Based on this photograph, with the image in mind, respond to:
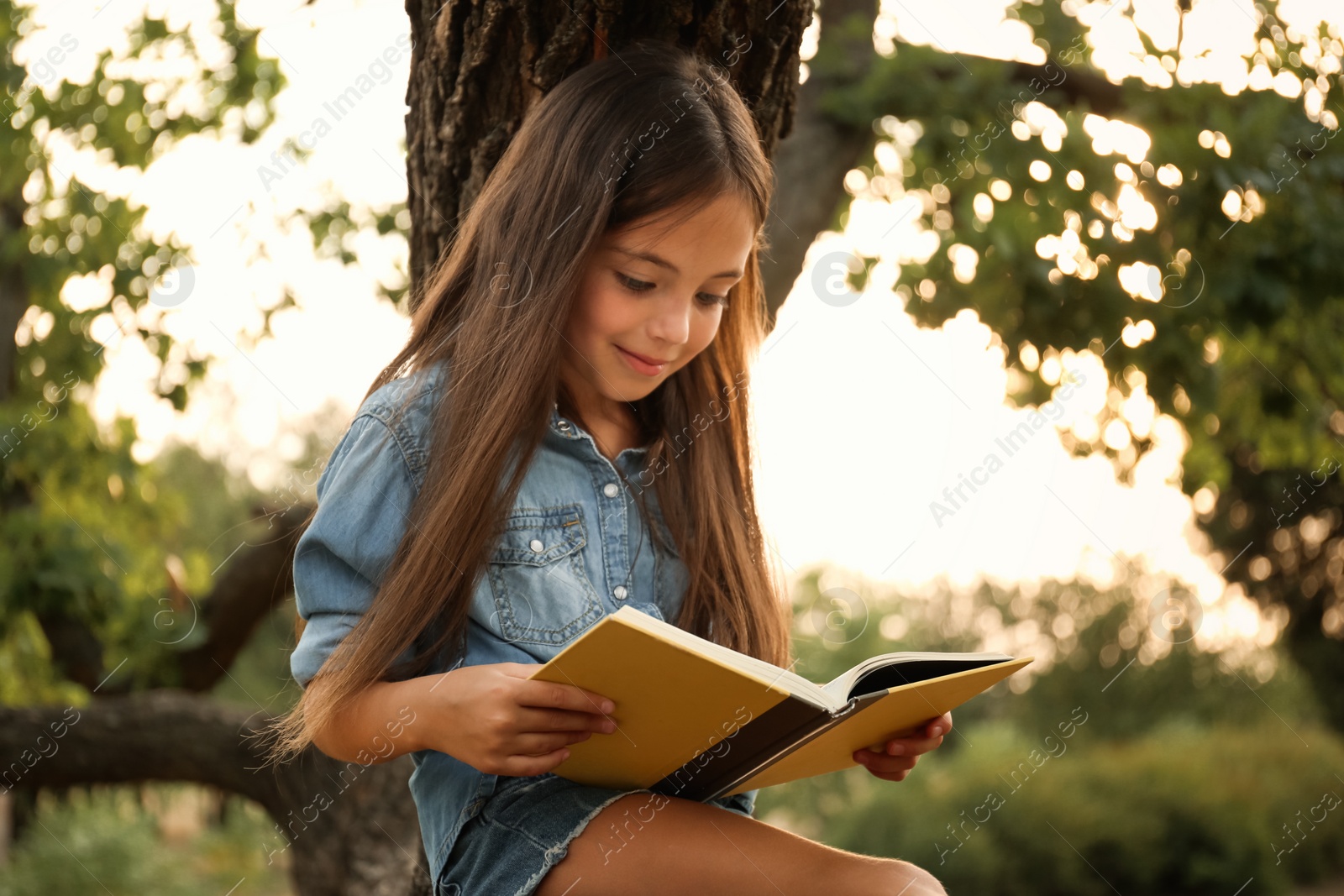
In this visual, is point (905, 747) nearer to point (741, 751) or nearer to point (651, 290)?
point (741, 751)

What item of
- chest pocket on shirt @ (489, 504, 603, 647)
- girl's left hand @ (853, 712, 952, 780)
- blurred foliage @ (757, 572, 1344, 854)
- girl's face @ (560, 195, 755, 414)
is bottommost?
blurred foliage @ (757, 572, 1344, 854)

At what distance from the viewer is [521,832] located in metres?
1.36

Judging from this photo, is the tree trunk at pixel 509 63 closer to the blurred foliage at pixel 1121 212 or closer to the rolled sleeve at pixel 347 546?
the rolled sleeve at pixel 347 546

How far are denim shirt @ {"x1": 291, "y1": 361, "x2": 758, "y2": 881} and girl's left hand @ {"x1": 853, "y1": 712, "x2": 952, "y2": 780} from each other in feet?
0.73

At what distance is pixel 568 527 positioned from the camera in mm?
1567

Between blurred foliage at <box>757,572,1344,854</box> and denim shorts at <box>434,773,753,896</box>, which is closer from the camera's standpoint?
denim shorts at <box>434,773,753,896</box>

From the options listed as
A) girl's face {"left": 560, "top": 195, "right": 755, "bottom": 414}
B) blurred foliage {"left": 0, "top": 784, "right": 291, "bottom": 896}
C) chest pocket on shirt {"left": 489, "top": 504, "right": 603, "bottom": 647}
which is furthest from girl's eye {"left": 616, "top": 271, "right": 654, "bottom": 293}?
blurred foliage {"left": 0, "top": 784, "right": 291, "bottom": 896}

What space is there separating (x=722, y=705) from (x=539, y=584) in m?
0.41

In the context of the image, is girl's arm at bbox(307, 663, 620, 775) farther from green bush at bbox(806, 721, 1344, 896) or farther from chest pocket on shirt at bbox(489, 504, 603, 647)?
green bush at bbox(806, 721, 1344, 896)

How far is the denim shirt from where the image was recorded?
55.3 inches

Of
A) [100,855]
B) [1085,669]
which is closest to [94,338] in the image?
[100,855]

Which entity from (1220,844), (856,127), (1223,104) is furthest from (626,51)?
(1220,844)

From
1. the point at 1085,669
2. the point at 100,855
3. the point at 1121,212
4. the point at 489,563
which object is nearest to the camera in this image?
the point at 489,563

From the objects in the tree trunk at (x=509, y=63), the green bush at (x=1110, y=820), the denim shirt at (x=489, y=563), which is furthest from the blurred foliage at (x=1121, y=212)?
the green bush at (x=1110, y=820)
